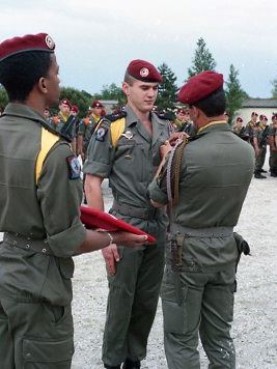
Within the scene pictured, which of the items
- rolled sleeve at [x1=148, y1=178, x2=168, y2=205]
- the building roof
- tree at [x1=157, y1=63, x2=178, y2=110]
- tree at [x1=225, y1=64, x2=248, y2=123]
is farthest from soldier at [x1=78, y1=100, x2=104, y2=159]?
the building roof

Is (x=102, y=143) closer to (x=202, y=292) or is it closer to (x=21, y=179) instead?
(x=202, y=292)

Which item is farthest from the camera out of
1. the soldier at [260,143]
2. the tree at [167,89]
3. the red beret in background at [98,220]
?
the tree at [167,89]

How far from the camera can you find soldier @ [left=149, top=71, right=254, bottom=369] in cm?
282

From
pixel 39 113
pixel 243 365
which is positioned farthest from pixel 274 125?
pixel 39 113

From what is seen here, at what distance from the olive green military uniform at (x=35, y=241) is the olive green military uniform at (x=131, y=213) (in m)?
1.26

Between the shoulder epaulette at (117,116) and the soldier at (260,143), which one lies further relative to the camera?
the soldier at (260,143)

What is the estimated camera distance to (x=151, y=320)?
3762 millimetres

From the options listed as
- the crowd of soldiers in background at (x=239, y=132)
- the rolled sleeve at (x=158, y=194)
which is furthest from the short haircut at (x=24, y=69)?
the crowd of soldiers in background at (x=239, y=132)

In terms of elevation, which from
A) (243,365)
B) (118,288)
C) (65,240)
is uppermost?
(65,240)

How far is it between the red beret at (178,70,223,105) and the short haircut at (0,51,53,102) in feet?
2.91

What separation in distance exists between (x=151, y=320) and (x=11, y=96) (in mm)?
2078

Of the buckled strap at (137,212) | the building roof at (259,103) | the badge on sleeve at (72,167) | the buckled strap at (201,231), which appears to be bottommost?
the building roof at (259,103)

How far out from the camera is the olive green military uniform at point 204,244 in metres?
2.83

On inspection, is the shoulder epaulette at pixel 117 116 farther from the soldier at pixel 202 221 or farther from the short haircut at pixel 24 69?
the short haircut at pixel 24 69
